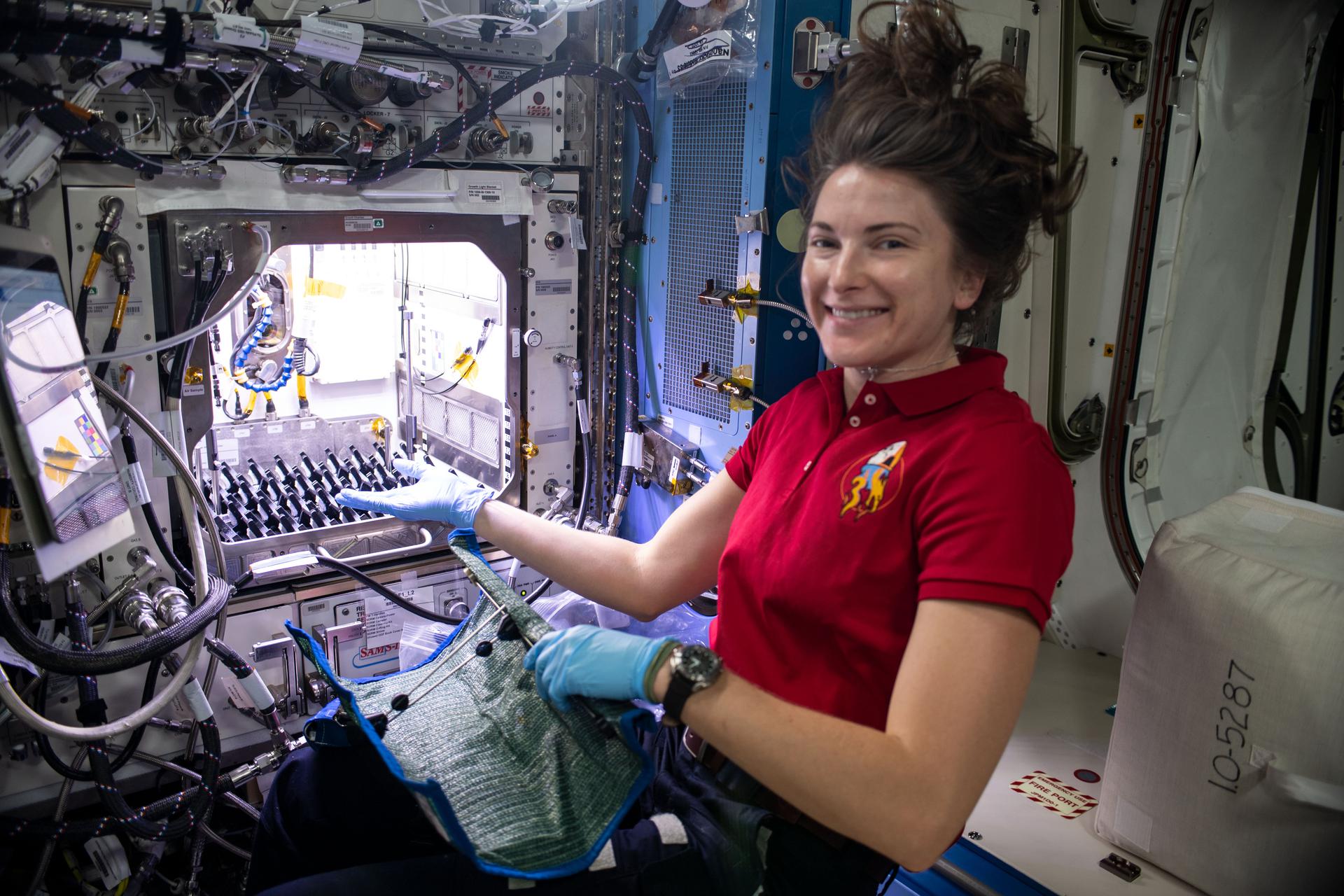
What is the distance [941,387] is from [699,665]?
2.53ft

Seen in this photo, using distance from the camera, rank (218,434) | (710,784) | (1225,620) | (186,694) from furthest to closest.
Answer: (218,434) < (186,694) < (1225,620) < (710,784)

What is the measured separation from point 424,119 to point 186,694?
79.4 inches

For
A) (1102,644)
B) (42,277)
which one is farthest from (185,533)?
(1102,644)

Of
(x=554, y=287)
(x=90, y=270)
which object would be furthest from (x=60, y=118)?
(x=554, y=287)

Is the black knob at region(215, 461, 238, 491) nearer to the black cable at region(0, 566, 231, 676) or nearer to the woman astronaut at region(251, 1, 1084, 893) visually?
the black cable at region(0, 566, 231, 676)

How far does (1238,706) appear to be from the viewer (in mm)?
2250

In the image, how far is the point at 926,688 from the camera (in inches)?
61.9

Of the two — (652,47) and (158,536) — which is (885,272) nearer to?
(652,47)

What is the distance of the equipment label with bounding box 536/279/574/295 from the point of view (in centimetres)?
366

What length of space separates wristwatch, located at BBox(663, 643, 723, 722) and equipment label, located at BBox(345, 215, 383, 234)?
7.07 ft

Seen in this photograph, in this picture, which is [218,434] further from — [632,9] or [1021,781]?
[1021,781]

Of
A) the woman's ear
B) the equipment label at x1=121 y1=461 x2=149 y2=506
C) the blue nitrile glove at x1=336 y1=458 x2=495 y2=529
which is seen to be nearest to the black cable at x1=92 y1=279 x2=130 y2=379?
the equipment label at x1=121 y1=461 x2=149 y2=506

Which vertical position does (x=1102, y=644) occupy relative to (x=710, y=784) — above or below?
below

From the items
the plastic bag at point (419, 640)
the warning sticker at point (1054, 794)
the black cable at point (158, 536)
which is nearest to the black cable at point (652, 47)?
the black cable at point (158, 536)
